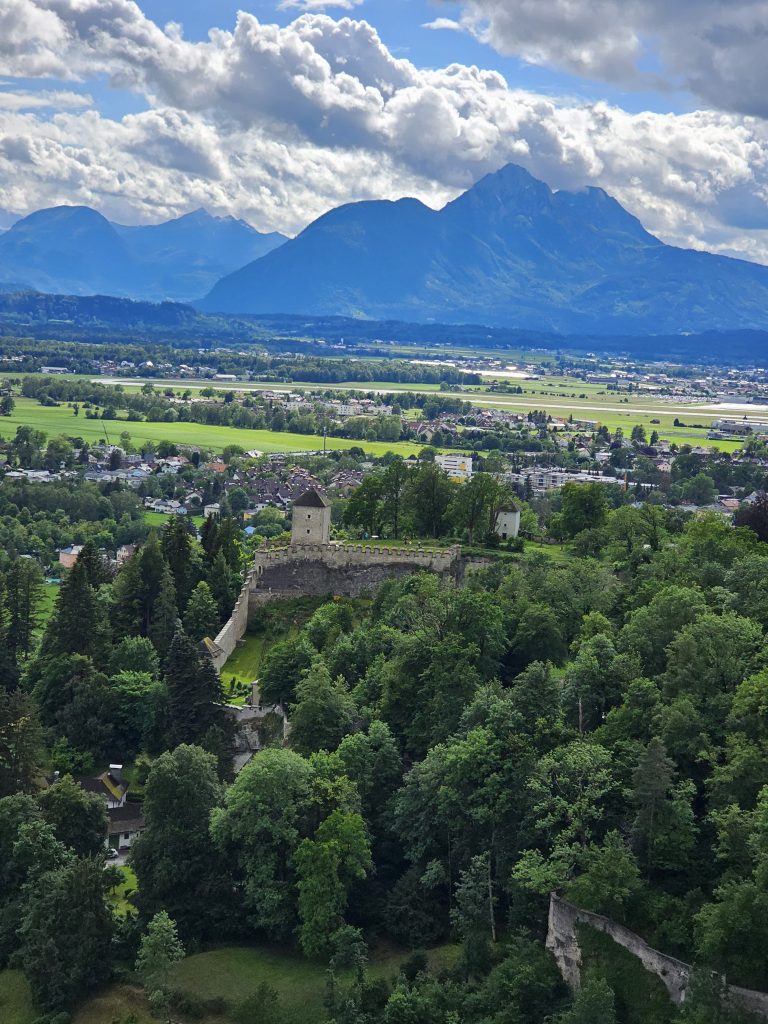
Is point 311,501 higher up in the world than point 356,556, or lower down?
higher up

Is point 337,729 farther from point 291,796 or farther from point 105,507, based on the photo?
point 105,507

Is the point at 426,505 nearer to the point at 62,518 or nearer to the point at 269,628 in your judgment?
the point at 269,628

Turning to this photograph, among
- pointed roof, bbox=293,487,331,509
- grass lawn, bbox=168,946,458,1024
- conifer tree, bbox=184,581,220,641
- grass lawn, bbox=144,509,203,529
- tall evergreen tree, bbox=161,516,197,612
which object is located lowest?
grass lawn, bbox=168,946,458,1024

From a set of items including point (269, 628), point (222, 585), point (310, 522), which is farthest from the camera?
point (222, 585)

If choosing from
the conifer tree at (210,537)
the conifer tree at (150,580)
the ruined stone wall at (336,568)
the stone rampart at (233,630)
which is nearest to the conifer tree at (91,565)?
the conifer tree at (150,580)

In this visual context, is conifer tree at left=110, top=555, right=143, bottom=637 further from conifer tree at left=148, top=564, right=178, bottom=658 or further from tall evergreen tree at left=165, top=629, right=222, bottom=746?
tall evergreen tree at left=165, top=629, right=222, bottom=746

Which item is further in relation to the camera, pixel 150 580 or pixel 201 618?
pixel 150 580

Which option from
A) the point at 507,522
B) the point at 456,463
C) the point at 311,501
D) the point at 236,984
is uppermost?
the point at 311,501

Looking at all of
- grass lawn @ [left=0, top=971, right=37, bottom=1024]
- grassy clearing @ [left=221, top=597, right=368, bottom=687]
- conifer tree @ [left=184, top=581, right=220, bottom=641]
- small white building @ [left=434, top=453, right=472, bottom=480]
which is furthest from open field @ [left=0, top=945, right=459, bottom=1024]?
small white building @ [left=434, top=453, right=472, bottom=480]

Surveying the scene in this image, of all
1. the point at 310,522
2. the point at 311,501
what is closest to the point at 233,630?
the point at 310,522
